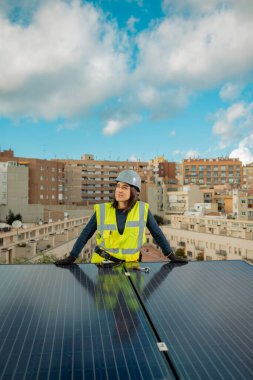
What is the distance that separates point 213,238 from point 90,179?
154 feet

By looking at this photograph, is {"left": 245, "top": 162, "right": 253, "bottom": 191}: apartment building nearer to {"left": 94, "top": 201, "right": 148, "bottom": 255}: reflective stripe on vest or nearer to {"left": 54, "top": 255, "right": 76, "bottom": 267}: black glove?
{"left": 94, "top": 201, "right": 148, "bottom": 255}: reflective stripe on vest

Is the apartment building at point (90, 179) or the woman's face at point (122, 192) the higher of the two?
the apartment building at point (90, 179)

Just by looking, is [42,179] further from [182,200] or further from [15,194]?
[182,200]

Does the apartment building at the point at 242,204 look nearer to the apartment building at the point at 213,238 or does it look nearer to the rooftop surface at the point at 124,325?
the apartment building at the point at 213,238

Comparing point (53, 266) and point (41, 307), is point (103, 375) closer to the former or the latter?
point (41, 307)

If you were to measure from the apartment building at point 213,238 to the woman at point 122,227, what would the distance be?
1262 inches

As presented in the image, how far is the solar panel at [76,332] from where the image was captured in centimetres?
227

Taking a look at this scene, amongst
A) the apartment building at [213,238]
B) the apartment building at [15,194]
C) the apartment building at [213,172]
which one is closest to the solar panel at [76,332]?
the apartment building at [213,238]

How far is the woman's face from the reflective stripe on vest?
0.82 feet

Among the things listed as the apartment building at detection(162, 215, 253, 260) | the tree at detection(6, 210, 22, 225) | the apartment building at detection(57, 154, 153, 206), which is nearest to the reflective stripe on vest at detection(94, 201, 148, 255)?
the apartment building at detection(162, 215, 253, 260)

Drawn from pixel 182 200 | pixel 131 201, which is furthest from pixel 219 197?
pixel 131 201

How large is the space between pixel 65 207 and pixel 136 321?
66.6m

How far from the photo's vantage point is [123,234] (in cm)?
560

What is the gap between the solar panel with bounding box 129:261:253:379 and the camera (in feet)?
7.84
